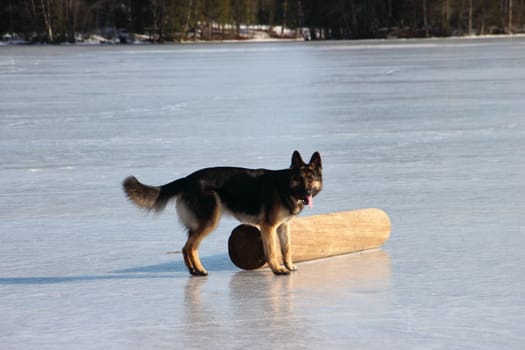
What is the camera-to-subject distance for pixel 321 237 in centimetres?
707

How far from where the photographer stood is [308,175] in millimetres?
6477

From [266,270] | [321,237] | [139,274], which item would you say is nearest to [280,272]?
[266,270]

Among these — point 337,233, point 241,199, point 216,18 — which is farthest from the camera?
point 216,18

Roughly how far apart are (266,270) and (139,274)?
0.80m

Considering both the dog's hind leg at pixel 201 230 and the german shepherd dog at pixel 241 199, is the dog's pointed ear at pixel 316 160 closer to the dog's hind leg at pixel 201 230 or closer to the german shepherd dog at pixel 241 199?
the german shepherd dog at pixel 241 199

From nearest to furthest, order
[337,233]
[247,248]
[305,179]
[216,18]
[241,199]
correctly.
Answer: [305,179]
[241,199]
[247,248]
[337,233]
[216,18]

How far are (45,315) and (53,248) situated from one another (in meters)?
2.05

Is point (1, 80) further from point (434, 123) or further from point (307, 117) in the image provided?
point (434, 123)

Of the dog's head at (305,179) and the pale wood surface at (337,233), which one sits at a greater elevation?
the dog's head at (305,179)

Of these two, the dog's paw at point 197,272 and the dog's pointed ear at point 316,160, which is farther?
the dog's paw at point 197,272

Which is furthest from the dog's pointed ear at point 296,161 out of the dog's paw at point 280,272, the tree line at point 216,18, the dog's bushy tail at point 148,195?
the tree line at point 216,18

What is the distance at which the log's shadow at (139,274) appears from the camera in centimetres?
667

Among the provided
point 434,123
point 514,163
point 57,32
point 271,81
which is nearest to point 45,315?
point 514,163

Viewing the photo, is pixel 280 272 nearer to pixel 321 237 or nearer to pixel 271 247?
pixel 271 247
